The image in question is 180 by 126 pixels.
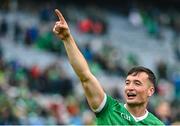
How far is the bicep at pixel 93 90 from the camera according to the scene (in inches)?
243

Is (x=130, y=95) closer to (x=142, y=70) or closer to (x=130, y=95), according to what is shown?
(x=130, y=95)

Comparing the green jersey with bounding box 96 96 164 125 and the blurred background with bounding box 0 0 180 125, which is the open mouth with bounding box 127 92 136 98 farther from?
the blurred background with bounding box 0 0 180 125

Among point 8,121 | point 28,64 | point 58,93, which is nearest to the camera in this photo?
point 8,121

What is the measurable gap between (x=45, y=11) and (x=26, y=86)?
7413 millimetres

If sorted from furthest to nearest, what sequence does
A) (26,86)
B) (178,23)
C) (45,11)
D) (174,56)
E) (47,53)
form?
(178,23) < (174,56) < (45,11) < (47,53) < (26,86)

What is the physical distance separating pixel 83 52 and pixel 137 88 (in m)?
14.4

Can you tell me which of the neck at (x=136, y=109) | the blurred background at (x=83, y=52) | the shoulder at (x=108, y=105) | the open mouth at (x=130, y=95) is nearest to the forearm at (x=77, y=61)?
the shoulder at (x=108, y=105)

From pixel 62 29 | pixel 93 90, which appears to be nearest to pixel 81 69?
pixel 93 90

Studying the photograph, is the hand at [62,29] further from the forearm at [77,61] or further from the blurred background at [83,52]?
the blurred background at [83,52]

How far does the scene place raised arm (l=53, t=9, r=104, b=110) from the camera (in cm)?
617

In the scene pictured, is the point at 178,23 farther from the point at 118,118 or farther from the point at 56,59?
the point at 118,118

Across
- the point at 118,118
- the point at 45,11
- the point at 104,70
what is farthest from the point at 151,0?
the point at 118,118

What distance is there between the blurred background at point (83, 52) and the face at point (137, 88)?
2.36m

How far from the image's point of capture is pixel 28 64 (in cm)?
1980
